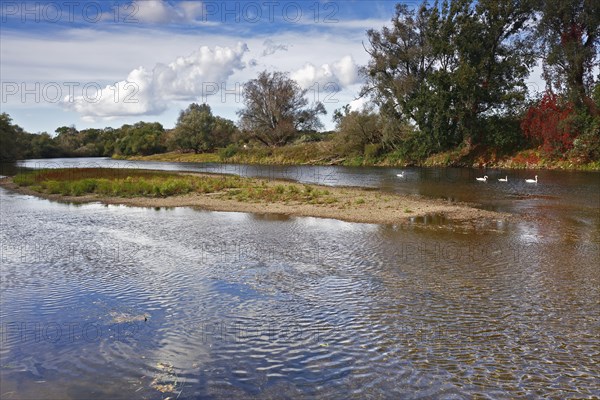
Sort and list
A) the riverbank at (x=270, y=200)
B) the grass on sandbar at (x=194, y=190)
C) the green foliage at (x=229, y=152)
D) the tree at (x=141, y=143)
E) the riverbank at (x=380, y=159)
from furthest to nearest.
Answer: the tree at (x=141, y=143)
the green foliage at (x=229, y=152)
the riverbank at (x=380, y=159)
the grass on sandbar at (x=194, y=190)
the riverbank at (x=270, y=200)

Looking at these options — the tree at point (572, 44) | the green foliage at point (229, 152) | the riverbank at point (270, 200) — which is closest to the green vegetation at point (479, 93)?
the tree at point (572, 44)

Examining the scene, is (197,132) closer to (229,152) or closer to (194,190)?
(229,152)

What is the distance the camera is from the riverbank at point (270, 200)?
70.1 ft

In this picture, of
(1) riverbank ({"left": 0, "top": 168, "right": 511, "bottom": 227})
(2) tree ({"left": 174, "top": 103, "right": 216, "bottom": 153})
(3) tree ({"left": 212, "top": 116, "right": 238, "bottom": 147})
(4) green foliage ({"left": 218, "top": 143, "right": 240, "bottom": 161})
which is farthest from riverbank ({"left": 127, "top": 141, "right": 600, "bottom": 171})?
(1) riverbank ({"left": 0, "top": 168, "right": 511, "bottom": 227})

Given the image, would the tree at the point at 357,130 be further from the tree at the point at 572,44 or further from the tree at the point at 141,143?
the tree at the point at 141,143

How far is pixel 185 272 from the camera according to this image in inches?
478

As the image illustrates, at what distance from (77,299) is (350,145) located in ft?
205

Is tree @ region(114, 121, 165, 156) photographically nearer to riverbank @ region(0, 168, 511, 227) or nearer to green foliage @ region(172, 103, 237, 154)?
green foliage @ region(172, 103, 237, 154)

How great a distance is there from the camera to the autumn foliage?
→ 4816 cm

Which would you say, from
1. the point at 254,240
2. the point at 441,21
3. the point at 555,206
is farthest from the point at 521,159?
the point at 254,240

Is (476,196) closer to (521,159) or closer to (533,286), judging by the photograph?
(533,286)

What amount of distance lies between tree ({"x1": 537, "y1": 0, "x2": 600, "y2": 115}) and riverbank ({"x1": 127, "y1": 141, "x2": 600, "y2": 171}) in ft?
21.3

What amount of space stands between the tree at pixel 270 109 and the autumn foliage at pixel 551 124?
1819 inches

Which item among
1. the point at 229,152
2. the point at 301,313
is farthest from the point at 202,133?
the point at 301,313
